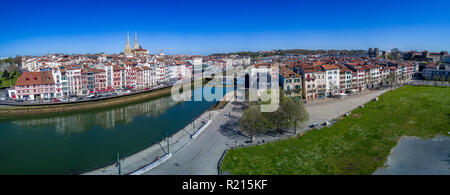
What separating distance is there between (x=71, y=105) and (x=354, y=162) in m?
19.9

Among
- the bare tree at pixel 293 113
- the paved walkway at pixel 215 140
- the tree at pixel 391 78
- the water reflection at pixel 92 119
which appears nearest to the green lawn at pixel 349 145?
the paved walkway at pixel 215 140

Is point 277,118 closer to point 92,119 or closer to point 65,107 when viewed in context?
point 92,119

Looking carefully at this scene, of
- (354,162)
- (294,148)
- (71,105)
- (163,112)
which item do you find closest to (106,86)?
(71,105)

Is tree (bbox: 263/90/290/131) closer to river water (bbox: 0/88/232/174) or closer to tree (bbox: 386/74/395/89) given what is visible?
river water (bbox: 0/88/232/174)

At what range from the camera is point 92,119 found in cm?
1827

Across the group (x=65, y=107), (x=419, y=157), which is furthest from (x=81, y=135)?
(x=419, y=157)

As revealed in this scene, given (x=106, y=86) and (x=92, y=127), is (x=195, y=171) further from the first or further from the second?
(x=106, y=86)

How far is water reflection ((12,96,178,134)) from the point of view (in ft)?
54.0

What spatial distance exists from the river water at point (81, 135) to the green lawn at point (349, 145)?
5.54m

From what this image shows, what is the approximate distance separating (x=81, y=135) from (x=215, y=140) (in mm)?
7790

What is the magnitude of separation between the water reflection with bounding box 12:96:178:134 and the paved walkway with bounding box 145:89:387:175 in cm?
646

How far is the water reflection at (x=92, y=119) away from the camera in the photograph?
16.5m

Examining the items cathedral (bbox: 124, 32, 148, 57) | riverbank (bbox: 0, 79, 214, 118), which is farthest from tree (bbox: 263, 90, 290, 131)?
cathedral (bbox: 124, 32, 148, 57)
